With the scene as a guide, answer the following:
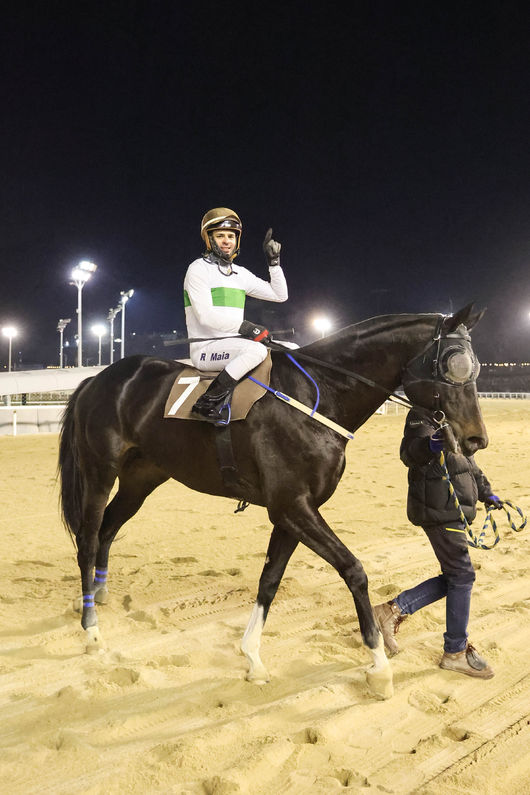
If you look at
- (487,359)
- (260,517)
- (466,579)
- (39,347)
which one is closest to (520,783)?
(466,579)

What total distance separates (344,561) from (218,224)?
2535 millimetres

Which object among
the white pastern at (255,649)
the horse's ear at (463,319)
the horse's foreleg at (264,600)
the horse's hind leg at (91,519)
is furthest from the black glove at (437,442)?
the horse's hind leg at (91,519)

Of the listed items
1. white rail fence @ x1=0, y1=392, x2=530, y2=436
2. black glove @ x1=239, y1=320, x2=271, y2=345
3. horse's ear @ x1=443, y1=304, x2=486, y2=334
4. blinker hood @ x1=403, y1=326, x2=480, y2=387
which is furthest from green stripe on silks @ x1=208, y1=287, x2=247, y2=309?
white rail fence @ x1=0, y1=392, x2=530, y2=436

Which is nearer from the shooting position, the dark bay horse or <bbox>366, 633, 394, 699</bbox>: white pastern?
<bbox>366, 633, 394, 699</bbox>: white pastern

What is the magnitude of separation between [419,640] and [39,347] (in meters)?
107

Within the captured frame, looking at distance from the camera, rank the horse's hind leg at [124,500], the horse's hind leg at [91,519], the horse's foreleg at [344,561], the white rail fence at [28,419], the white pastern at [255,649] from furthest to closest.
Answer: the white rail fence at [28,419]
the horse's hind leg at [124,500]
the horse's hind leg at [91,519]
the white pastern at [255,649]
the horse's foreleg at [344,561]

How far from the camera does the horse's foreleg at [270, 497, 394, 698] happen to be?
345 cm

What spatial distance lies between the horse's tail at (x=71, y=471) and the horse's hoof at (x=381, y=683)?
2891 millimetres

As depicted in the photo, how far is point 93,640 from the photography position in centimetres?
411

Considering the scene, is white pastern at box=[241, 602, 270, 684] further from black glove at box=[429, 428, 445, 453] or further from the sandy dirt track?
black glove at box=[429, 428, 445, 453]

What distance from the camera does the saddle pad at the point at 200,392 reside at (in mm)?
3963

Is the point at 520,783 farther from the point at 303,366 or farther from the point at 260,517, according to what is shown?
the point at 260,517

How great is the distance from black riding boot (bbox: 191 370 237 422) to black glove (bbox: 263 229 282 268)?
103cm

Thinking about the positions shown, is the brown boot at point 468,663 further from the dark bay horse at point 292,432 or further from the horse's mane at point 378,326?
the horse's mane at point 378,326
